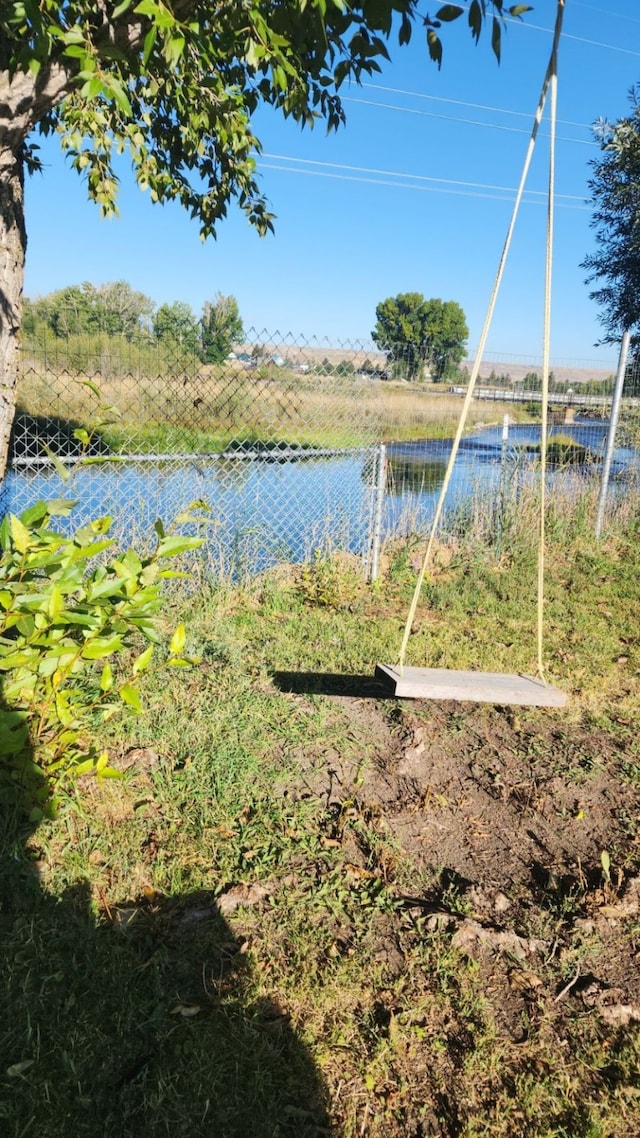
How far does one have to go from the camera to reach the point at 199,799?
112 inches

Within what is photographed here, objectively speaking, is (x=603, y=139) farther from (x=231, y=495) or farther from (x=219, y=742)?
(x=219, y=742)

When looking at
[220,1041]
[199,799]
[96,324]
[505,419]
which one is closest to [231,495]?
[96,324]

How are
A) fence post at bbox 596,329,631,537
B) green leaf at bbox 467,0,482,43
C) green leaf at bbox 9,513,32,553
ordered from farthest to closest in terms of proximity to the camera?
fence post at bbox 596,329,631,537
green leaf at bbox 9,513,32,553
green leaf at bbox 467,0,482,43

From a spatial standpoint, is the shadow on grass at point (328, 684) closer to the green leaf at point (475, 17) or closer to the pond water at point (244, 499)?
the pond water at point (244, 499)

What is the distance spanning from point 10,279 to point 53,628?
1456mm

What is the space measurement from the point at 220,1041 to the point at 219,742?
4.87 feet

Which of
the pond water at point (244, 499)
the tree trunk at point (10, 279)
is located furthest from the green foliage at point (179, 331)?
the tree trunk at point (10, 279)

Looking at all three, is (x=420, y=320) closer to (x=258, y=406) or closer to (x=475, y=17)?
(x=258, y=406)

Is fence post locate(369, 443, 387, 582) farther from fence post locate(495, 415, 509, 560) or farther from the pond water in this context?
fence post locate(495, 415, 509, 560)

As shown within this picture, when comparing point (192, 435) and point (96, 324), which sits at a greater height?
point (96, 324)

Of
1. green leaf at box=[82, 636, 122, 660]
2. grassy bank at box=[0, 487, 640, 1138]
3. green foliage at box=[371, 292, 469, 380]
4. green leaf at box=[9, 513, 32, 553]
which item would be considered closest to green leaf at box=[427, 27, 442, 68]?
green leaf at box=[9, 513, 32, 553]

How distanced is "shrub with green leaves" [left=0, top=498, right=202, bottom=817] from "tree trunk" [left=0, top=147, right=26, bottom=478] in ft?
1.95

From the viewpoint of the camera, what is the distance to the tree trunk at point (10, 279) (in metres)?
2.72

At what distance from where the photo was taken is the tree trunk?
2717 mm
